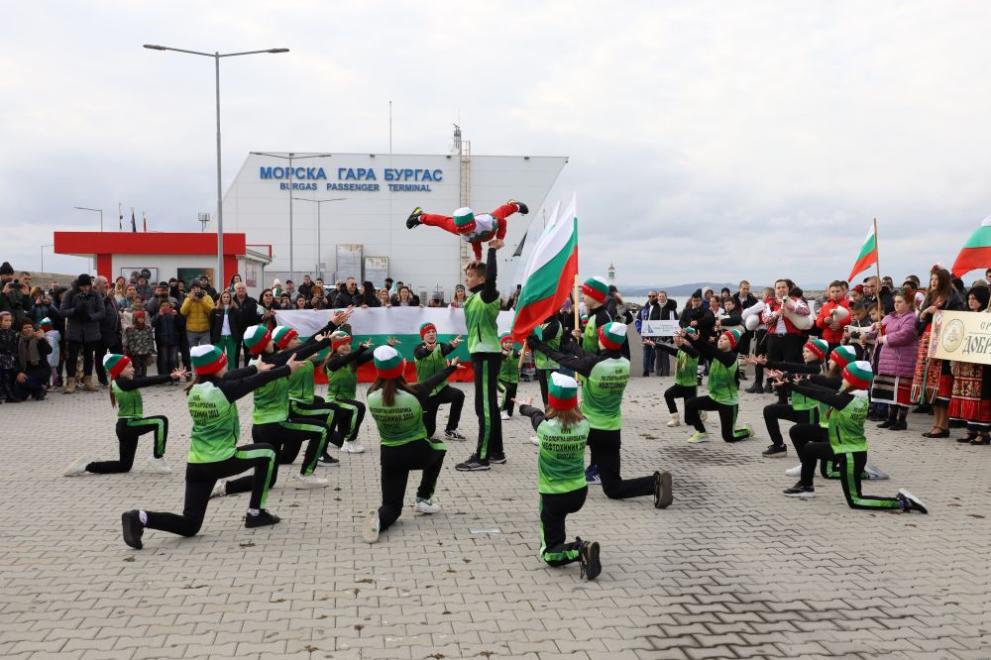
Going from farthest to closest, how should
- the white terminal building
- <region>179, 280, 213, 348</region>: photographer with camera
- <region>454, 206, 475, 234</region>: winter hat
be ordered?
the white terminal building
<region>179, 280, 213, 348</region>: photographer with camera
<region>454, 206, 475, 234</region>: winter hat

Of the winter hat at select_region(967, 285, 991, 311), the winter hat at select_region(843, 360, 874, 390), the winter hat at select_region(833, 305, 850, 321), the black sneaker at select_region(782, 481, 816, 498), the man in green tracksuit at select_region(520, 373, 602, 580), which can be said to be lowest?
the black sneaker at select_region(782, 481, 816, 498)

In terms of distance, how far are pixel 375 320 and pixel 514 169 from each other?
4096cm

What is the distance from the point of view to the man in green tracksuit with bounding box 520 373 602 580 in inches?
237

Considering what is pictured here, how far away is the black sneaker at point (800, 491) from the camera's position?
8234 millimetres

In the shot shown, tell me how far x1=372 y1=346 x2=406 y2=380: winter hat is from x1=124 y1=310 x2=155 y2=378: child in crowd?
1146 centimetres

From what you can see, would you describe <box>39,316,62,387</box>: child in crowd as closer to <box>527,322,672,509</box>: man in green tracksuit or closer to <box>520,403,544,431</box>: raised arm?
<box>527,322,672,509</box>: man in green tracksuit

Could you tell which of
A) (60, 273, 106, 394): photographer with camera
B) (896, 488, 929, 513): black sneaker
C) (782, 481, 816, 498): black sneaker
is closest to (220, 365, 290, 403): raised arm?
(782, 481, 816, 498): black sneaker

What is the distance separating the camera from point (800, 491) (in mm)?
8289

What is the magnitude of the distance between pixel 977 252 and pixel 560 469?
8.49m

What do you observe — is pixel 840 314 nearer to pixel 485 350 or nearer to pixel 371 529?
pixel 485 350

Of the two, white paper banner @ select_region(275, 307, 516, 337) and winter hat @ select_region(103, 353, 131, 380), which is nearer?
winter hat @ select_region(103, 353, 131, 380)

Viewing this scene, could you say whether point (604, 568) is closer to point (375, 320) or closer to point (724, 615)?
point (724, 615)

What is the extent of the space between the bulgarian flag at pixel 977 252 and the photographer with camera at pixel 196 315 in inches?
523

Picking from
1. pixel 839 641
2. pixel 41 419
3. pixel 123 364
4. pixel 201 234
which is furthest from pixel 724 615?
pixel 201 234
